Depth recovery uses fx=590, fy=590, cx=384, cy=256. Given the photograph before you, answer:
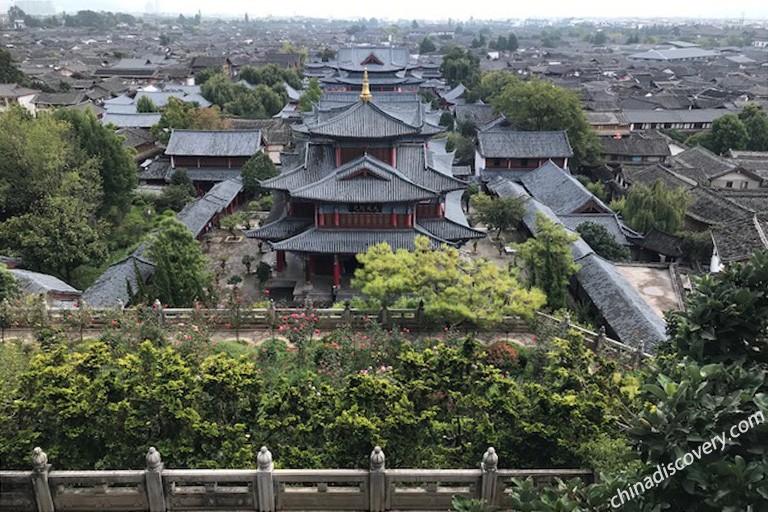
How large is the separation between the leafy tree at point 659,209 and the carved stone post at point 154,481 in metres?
36.0

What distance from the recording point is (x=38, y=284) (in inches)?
1019

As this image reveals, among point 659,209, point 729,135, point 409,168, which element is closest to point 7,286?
point 409,168

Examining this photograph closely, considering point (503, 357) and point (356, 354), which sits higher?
point (356, 354)

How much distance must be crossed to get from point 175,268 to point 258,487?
1495 centimetres

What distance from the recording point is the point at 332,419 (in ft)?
40.0

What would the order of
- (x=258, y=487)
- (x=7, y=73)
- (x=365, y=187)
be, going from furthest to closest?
(x=7, y=73)
(x=365, y=187)
(x=258, y=487)

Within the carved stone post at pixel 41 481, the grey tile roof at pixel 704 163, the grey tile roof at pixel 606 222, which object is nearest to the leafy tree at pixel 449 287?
the carved stone post at pixel 41 481

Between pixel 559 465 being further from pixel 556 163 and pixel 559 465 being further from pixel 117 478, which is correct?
pixel 556 163

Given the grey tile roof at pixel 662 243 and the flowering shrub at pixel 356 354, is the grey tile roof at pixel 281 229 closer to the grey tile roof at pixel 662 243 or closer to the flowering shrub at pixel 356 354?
the flowering shrub at pixel 356 354

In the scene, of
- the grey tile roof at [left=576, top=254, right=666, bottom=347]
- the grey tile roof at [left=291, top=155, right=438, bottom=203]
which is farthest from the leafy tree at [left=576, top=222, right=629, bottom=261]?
the grey tile roof at [left=291, top=155, right=438, bottom=203]

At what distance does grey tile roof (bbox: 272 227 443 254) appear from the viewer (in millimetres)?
28219

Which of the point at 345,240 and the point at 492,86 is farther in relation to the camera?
the point at 492,86

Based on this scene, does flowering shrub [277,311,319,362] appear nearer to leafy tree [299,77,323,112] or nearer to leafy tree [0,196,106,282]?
leafy tree [0,196,106,282]

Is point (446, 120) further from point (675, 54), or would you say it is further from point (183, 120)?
point (675, 54)
